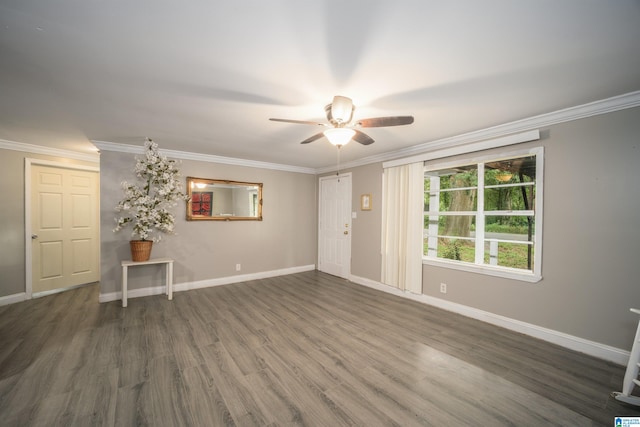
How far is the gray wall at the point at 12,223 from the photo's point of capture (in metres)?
3.65

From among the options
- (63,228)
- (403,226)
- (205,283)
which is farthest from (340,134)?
(63,228)

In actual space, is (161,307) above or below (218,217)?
below

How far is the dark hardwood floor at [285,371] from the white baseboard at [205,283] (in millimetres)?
359

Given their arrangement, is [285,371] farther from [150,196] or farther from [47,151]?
[47,151]

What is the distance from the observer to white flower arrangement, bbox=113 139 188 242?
3.59 metres

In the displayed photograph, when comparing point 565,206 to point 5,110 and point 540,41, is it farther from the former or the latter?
point 5,110

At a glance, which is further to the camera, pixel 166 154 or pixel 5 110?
pixel 166 154

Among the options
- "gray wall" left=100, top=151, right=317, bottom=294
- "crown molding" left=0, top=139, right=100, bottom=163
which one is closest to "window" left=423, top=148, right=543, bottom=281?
"gray wall" left=100, top=151, right=317, bottom=294

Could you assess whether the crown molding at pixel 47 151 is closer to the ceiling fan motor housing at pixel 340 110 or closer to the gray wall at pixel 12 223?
the gray wall at pixel 12 223

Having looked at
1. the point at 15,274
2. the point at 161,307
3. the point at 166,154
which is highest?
the point at 166,154

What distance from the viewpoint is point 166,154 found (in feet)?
13.6

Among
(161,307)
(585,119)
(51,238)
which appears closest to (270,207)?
(161,307)

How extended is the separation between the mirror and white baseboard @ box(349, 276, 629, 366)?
3.21 metres

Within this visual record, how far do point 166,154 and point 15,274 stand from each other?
2.74 metres
